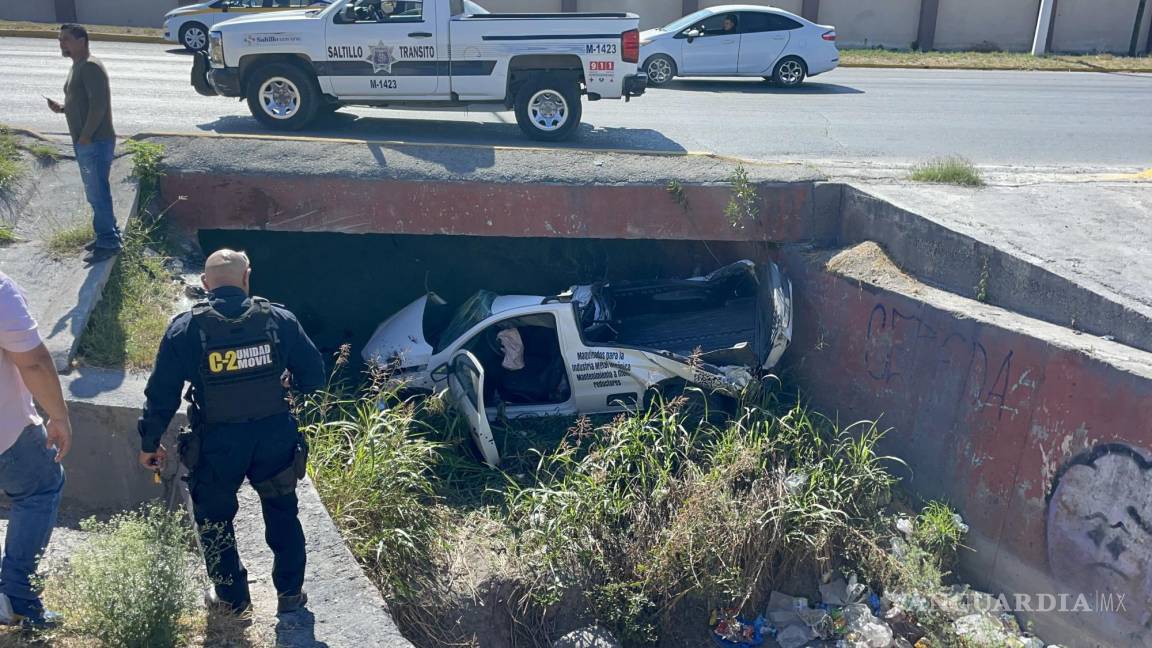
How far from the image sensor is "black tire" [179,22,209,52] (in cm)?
1808

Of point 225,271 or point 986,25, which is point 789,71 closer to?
point 986,25

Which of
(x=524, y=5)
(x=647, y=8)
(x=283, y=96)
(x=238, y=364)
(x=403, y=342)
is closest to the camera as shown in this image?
(x=238, y=364)

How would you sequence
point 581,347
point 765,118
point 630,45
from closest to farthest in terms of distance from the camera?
point 581,347 → point 630,45 → point 765,118

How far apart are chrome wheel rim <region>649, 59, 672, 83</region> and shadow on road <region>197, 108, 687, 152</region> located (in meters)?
4.84

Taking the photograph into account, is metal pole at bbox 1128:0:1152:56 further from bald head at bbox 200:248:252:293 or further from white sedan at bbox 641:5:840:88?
bald head at bbox 200:248:252:293

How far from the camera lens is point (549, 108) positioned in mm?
10312

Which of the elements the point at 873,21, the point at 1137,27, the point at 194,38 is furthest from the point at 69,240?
the point at 1137,27

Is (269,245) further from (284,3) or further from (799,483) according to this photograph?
(284,3)

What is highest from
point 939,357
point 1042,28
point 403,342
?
point 1042,28

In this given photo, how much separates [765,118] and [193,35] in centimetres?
1188

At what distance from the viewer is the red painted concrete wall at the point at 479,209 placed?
8727 mm

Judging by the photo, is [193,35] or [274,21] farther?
[193,35]

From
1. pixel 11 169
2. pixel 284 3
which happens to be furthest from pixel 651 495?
pixel 284 3

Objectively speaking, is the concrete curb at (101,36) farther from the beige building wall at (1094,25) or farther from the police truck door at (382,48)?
the beige building wall at (1094,25)
